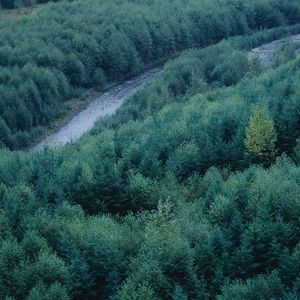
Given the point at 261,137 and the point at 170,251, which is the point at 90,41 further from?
the point at 170,251

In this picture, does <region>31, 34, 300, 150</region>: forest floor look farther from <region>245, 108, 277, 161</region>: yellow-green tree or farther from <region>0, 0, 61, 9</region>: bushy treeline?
<region>0, 0, 61, 9</region>: bushy treeline

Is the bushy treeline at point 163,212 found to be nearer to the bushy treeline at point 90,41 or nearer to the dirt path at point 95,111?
the dirt path at point 95,111

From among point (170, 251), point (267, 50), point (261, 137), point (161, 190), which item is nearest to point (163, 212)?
point (170, 251)

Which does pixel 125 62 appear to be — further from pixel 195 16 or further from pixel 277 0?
pixel 277 0

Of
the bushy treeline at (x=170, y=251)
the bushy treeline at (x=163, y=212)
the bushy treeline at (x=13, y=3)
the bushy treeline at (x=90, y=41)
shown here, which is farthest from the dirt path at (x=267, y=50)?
the bushy treeline at (x=170, y=251)

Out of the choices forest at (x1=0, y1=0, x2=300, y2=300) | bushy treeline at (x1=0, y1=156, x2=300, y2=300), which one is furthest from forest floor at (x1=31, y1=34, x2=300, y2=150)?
bushy treeline at (x1=0, y1=156, x2=300, y2=300)

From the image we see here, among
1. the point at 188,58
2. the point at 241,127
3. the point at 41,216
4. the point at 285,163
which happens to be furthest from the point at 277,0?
the point at 41,216
